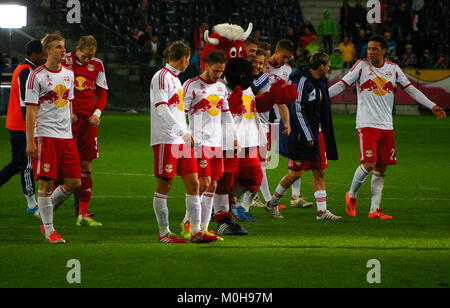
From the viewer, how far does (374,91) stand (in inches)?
388

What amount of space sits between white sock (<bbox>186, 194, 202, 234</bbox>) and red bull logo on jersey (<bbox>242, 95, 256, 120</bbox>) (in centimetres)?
127

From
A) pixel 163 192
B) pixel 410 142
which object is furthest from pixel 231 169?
pixel 410 142

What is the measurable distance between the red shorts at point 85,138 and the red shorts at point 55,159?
1.39 meters

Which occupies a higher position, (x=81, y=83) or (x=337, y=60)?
(x=81, y=83)

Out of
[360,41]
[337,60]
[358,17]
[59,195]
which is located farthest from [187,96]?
[358,17]

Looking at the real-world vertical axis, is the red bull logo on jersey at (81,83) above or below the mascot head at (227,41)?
below

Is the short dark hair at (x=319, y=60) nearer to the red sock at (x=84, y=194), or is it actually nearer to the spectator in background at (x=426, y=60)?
the red sock at (x=84, y=194)

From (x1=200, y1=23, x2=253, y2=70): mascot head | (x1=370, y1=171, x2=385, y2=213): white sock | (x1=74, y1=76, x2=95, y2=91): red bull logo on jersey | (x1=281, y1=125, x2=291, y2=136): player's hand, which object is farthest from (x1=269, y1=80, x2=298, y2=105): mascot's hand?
(x1=74, y1=76, x2=95, y2=91): red bull logo on jersey

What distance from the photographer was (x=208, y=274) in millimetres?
6395

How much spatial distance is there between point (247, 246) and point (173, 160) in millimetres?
1016

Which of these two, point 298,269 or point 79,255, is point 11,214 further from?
point 298,269

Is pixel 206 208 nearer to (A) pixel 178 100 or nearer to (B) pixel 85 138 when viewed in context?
(A) pixel 178 100

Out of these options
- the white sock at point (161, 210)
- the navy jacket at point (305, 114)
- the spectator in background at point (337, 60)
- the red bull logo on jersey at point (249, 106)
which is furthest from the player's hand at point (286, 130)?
the spectator in background at point (337, 60)

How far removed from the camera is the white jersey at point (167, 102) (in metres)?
7.52
